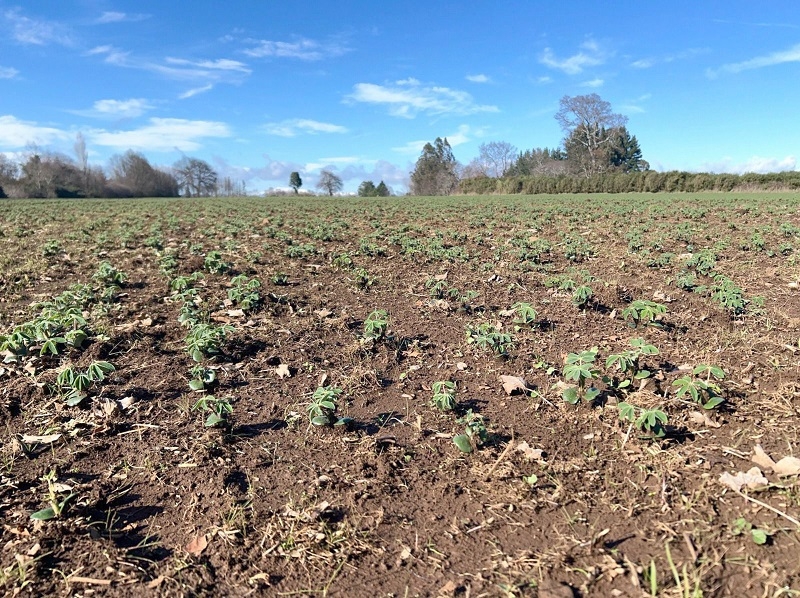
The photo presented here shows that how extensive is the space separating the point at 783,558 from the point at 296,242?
32.5 ft

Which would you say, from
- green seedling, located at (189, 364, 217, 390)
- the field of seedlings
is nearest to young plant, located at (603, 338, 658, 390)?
the field of seedlings

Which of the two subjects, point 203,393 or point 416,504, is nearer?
point 416,504

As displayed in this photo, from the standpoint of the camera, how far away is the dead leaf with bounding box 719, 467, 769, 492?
8.42 feet

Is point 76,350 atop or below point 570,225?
below

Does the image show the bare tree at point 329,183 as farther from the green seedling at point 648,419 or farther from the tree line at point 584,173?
the green seedling at point 648,419

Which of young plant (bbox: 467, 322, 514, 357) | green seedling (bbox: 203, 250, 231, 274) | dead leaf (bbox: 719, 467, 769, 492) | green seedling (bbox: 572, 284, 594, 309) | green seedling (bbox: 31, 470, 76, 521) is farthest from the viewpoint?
green seedling (bbox: 203, 250, 231, 274)

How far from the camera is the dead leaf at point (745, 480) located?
257 centimetres

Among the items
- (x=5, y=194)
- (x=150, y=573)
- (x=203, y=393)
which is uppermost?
(x=5, y=194)

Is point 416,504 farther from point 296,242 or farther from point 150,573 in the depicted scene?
point 296,242

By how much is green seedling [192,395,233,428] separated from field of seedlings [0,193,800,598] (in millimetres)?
39

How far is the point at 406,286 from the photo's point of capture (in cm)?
696

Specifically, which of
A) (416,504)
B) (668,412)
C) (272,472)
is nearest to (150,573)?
(272,472)

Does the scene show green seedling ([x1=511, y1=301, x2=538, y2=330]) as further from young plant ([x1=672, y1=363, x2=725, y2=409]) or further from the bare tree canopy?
the bare tree canopy

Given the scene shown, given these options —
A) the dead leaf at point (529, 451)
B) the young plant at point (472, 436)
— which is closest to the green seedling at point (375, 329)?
the young plant at point (472, 436)
